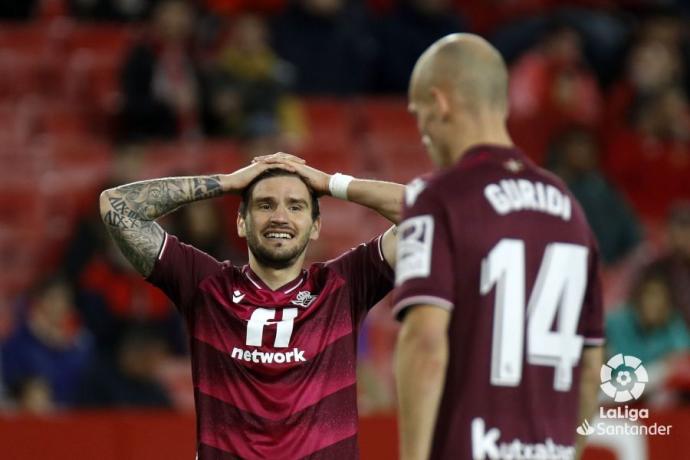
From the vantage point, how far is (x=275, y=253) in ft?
17.0

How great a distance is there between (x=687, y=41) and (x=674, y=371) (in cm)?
509

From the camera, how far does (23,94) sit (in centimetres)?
1227

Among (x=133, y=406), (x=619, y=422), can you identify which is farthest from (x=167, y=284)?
(x=133, y=406)

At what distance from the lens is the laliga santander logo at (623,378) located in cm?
795

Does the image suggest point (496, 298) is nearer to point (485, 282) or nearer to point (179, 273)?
point (485, 282)

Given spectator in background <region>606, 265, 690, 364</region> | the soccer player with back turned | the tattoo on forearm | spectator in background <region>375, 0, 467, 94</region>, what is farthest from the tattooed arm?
spectator in background <region>375, 0, 467, 94</region>

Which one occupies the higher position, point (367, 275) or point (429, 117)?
point (429, 117)

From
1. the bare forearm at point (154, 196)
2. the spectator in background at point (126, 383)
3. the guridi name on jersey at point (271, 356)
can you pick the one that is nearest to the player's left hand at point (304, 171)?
Answer: the bare forearm at point (154, 196)

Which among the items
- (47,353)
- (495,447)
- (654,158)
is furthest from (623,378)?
(495,447)

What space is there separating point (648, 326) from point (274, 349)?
5.07 meters

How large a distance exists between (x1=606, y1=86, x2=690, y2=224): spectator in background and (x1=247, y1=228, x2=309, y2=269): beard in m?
7.33

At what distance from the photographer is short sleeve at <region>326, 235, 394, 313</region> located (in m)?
5.27

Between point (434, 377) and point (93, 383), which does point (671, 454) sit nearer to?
point (93, 383)

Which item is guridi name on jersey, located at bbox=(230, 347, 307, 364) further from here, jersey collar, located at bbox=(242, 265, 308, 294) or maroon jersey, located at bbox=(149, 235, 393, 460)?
jersey collar, located at bbox=(242, 265, 308, 294)
